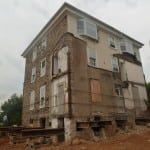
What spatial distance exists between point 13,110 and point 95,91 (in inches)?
730

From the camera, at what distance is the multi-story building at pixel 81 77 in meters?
14.7

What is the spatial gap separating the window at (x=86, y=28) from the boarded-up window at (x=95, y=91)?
189 inches

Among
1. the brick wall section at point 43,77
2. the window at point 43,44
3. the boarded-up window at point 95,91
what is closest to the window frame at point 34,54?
the brick wall section at point 43,77

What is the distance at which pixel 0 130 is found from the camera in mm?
13773

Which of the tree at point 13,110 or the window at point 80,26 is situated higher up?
the window at point 80,26

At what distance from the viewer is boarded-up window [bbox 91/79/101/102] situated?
15742 mm

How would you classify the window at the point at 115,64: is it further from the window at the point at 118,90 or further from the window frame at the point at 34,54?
the window frame at the point at 34,54

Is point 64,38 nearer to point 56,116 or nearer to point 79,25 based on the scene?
point 79,25

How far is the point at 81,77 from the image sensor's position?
15.4 m

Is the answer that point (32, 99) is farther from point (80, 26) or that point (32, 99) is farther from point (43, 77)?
point (80, 26)

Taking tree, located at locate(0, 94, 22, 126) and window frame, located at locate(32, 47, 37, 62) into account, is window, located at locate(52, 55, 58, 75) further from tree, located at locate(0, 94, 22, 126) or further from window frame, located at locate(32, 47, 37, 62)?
tree, located at locate(0, 94, 22, 126)

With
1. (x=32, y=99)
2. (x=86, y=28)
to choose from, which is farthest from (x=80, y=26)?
(x=32, y=99)

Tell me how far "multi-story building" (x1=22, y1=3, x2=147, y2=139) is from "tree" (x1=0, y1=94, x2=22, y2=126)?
6.51 m

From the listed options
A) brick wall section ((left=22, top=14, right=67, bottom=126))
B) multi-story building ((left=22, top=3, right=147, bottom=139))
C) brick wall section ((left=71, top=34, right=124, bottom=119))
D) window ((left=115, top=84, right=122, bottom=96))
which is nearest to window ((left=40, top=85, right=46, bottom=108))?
multi-story building ((left=22, top=3, right=147, bottom=139))
